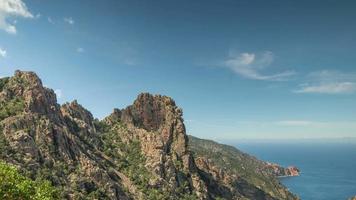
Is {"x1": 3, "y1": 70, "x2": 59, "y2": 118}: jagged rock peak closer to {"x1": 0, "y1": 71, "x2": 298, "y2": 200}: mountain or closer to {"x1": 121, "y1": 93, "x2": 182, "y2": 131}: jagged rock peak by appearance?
{"x1": 0, "y1": 71, "x2": 298, "y2": 200}: mountain

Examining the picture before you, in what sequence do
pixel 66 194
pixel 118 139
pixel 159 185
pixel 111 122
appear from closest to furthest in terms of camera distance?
pixel 66 194 → pixel 159 185 → pixel 118 139 → pixel 111 122

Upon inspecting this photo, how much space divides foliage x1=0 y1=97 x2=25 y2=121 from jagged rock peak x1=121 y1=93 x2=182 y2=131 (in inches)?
2356

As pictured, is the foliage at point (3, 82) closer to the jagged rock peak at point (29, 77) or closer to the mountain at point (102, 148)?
the mountain at point (102, 148)

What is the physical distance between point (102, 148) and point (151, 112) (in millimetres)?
31763

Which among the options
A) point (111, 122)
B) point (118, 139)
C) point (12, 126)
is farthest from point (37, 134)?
point (111, 122)

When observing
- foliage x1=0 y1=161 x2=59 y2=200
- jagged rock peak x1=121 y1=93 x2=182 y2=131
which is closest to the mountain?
jagged rock peak x1=121 y1=93 x2=182 y2=131

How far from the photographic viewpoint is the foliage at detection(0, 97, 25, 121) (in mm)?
122213

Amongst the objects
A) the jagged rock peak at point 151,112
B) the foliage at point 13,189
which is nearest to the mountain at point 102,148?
the jagged rock peak at point 151,112

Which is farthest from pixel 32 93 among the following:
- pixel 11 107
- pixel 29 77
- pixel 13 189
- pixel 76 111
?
pixel 13 189

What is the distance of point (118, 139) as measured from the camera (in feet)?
561

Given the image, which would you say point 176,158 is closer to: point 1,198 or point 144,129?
point 144,129

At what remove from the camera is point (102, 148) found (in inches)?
6230

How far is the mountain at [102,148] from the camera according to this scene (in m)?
113

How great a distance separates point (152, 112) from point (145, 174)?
132 feet
